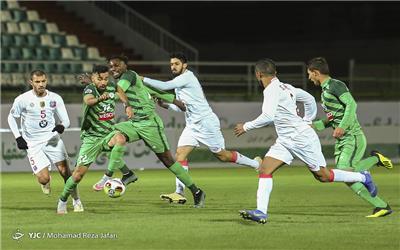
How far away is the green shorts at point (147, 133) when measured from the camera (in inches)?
505

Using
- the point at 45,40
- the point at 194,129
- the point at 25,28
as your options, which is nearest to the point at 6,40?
the point at 25,28

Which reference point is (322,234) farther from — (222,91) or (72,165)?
(222,91)

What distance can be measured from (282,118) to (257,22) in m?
25.1

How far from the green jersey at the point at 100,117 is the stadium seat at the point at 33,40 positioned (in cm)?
1411

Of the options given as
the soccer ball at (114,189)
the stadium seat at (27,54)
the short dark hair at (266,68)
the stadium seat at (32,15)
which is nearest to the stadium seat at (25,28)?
the stadium seat at (32,15)

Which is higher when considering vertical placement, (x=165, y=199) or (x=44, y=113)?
(x=44, y=113)

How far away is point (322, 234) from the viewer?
33.6 ft

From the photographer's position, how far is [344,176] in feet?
37.7

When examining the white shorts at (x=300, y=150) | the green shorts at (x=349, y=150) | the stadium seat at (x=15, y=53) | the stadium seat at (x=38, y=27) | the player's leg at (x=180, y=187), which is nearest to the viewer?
the white shorts at (x=300, y=150)

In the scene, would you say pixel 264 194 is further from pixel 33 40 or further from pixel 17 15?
pixel 17 15

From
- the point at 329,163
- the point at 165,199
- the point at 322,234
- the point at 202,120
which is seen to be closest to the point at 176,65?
the point at 202,120

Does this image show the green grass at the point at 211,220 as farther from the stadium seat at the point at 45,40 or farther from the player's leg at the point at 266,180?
the stadium seat at the point at 45,40

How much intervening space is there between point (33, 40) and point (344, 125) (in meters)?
17.4

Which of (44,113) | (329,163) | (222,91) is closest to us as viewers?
(44,113)
